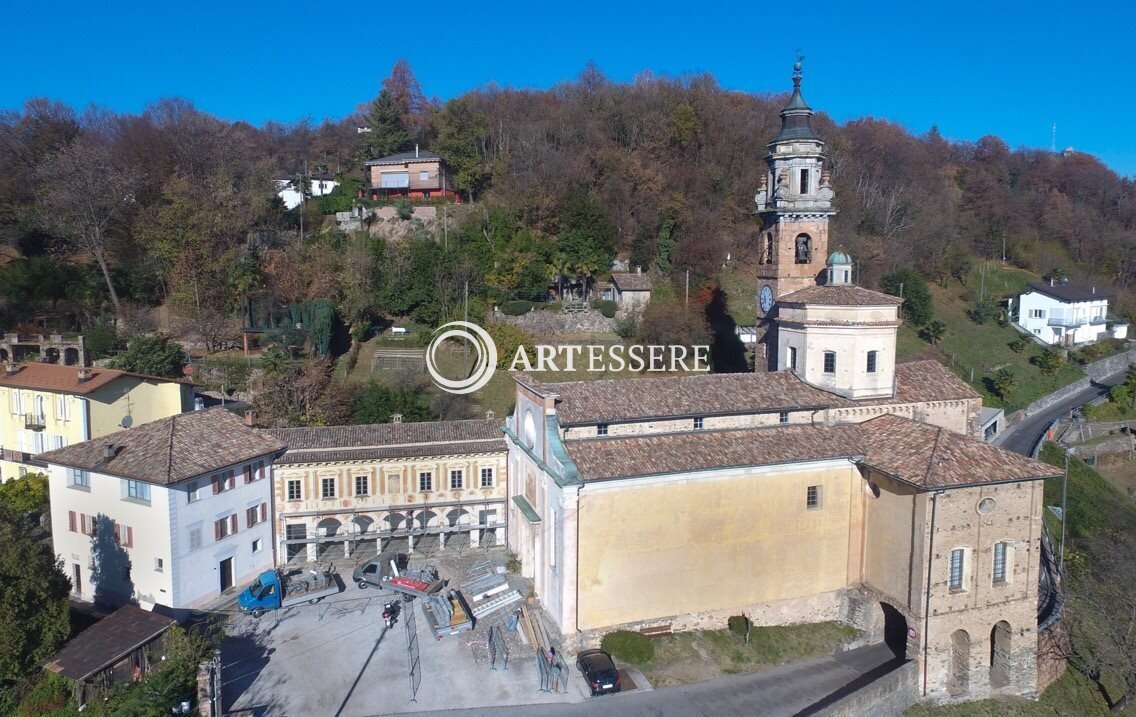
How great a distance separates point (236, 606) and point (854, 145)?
2630 inches

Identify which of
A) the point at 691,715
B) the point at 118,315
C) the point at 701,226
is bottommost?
the point at 691,715

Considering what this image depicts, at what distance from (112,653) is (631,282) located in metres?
34.1

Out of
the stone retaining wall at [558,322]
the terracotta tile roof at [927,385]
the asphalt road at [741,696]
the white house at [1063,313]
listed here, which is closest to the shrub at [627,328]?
the stone retaining wall at [558,322]

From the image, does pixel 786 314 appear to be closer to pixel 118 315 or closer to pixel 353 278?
pixel 353 278

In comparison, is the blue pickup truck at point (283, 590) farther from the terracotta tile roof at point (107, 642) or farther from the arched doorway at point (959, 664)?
the arched doorway at point (959, 664)

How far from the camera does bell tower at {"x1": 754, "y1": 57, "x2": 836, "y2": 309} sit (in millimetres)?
26969

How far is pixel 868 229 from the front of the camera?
61.3 meters

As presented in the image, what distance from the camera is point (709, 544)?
2064 centimetres

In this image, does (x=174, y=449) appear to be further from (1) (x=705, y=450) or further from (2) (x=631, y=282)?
(2) (x=631, y=282)

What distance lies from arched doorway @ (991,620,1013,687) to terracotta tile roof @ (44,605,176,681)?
22.5m

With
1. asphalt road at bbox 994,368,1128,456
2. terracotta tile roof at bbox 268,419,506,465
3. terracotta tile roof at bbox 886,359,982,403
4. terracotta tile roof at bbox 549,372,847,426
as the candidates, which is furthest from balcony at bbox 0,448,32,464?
asphalt road at bbox 994,368,1128,456

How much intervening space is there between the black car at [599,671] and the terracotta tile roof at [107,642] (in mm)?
10627

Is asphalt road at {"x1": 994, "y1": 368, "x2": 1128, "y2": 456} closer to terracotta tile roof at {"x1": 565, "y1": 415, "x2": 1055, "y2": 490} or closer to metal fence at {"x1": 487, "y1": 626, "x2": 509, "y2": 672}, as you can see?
terracotta tile roof at {"x1": 565, "y1": 415, "x2": 1055, "y2": 490}

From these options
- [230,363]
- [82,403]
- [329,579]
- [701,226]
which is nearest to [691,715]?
[329,579]
